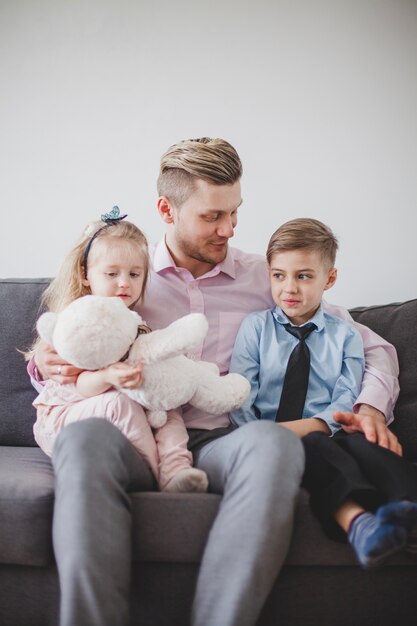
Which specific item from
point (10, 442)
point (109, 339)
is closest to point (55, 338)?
point (109, 339)

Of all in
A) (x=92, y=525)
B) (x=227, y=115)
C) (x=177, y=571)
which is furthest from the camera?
(x=227, y=115)

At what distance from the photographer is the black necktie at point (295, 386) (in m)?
1.70

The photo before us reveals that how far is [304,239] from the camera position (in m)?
1.77

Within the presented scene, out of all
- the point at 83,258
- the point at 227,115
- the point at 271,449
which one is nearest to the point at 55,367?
the point at 83,258

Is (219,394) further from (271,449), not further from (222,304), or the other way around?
(222,304)

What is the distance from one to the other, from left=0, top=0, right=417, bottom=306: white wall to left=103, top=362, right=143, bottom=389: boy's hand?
3.67ft

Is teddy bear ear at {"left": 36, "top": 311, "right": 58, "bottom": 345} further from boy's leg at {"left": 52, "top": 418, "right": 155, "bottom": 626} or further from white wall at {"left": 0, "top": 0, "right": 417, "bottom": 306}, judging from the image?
white wall at {"left": 0, "top": 0, "right": 417, "bottom": 306}

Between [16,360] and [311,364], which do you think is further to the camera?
[16,360]

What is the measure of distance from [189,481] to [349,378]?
24.5 inches

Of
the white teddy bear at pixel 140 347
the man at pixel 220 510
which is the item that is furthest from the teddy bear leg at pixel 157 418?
the man at pixel 220 510

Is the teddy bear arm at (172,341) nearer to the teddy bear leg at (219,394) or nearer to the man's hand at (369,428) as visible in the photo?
the teddy bear leg at (219,394)

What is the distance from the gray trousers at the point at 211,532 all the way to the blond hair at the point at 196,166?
0.85 metres

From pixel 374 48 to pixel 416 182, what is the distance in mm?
544

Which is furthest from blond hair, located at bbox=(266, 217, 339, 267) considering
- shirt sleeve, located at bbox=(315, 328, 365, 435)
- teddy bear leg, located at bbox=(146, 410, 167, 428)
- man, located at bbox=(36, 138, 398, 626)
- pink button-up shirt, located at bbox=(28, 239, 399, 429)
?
teddy bear leg, located at bbox=(146, 410, 167, 428)
